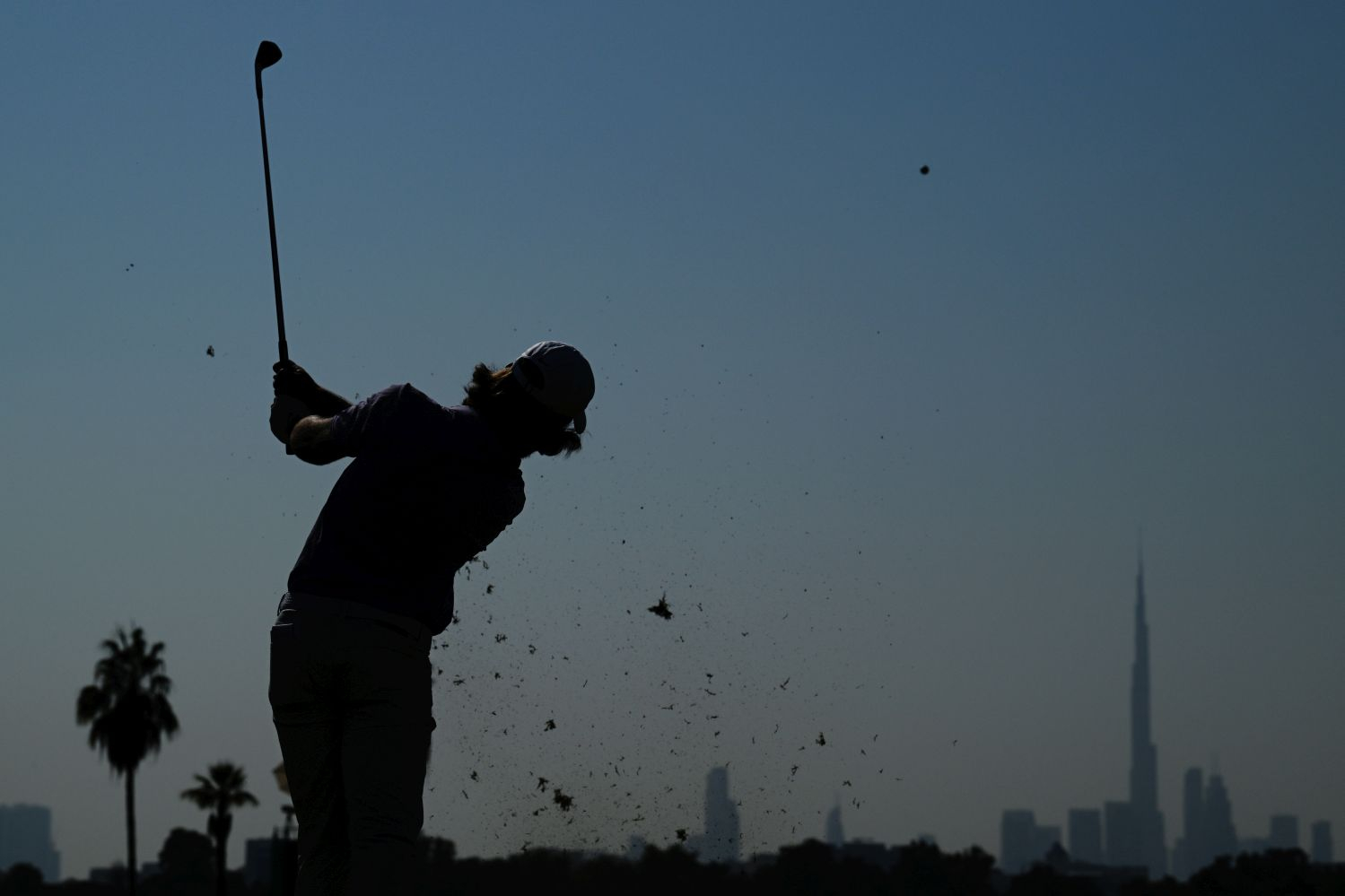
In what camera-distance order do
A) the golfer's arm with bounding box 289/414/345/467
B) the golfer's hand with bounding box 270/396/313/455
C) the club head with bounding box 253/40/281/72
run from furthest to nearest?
the club head with bounding box 253/40/281/72 → the golfer's hand with bounding box 270/396/313/455 → the golfer's arm with bounding box 289/414/345/467

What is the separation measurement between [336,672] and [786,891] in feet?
233

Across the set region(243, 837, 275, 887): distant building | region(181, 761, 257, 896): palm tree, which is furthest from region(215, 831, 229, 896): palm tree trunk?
region(243, 837, 275, 887): distant building

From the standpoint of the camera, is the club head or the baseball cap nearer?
the baseball cap

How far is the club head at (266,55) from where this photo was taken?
28.5 ft

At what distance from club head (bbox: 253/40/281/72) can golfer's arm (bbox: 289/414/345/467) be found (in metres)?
2.23

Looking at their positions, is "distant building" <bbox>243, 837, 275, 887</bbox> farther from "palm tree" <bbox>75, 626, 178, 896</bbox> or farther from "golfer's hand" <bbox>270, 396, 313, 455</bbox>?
"golfer's hand" <bbox>270, 396, 313, 455</bbox>

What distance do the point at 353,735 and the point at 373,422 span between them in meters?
0.97

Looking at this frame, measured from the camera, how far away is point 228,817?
2603 inches

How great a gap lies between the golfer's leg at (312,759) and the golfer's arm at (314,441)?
628 millimetres

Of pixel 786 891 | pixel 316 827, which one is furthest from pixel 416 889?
pixel 786 891

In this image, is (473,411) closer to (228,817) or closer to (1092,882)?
(228,817)

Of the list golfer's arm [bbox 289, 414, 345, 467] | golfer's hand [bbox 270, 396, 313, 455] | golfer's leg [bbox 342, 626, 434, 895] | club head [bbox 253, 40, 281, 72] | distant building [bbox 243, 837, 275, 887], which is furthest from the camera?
distant building [bbox 243, 837, 275, 887]

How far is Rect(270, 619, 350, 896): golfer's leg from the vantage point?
21.2 ft

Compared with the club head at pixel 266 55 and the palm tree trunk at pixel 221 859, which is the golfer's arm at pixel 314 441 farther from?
the palm tree trunk at pixel 221 859
